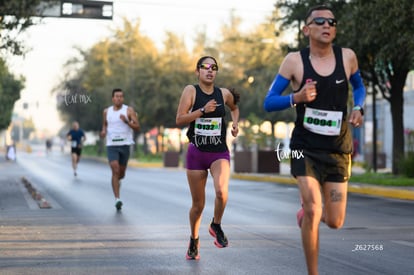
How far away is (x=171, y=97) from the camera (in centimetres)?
5234

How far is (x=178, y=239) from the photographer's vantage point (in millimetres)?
8945

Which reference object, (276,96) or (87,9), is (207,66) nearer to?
(276,96)

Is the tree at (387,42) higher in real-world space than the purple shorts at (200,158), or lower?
higher

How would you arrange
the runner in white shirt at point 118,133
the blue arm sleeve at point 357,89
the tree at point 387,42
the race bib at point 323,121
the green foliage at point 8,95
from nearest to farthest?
the race bib at point 323,121
the blue arm sleeve at point 357,89
the runner in white shirt at point 118,133
the tree at point 387,42
the green foliage at point 8,95

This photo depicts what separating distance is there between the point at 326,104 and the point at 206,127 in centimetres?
227

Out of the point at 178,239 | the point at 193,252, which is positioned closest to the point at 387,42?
the point at 178,239

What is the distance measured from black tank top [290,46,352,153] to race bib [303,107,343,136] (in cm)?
3

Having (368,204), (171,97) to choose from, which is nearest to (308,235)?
(368,204)

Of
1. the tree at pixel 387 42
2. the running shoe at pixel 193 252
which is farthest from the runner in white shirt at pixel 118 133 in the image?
the tree at pixel 387 42

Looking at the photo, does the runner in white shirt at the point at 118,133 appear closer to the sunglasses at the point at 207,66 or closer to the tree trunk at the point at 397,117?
the sunglasses at the point at 207,66

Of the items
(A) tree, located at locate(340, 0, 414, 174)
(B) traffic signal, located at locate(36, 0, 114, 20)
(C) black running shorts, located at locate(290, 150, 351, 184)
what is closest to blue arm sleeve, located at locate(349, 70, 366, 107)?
(C) black running shorts, located at locate(290, 150, 351, 184)

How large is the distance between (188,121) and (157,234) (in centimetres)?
252

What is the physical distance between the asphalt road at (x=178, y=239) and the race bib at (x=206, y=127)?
119cm

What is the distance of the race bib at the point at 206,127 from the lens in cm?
744
